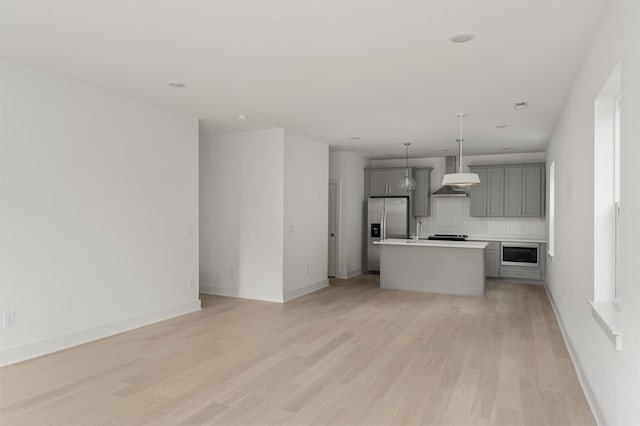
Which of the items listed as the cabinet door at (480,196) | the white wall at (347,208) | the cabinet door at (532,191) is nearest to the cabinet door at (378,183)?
the white wall at (347,208)

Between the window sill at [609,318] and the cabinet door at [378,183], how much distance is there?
687 cm

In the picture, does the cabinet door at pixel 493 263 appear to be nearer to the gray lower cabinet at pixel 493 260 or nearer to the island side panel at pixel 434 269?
the gray lower cabinet at pixel 493 260

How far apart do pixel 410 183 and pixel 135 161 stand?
482cm

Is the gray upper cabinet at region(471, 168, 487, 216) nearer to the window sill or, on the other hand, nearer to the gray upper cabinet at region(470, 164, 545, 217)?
the gray upper cabinet at region(470, 164, 545, 217)

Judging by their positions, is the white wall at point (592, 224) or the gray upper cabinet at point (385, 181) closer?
the white wall at point (592, 224)

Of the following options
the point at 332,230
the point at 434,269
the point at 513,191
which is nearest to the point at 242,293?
the point at 332,230

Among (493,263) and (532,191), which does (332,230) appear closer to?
(493,263)

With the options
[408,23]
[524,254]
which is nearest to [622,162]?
[408,23]

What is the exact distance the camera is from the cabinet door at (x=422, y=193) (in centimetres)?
958

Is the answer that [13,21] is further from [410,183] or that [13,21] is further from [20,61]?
[410,183]

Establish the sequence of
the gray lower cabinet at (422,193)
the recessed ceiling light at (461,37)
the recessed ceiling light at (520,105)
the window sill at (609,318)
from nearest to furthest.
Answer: the window sill at (609,318) < the recessed ceiling light at (461,37) < the recessed ceiling light at (520,105) < the gray lower cabinet at (422,193)

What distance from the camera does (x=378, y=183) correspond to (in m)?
9.83

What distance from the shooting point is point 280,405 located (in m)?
3.04

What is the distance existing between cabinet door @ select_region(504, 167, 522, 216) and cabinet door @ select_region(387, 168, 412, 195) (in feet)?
6.83
